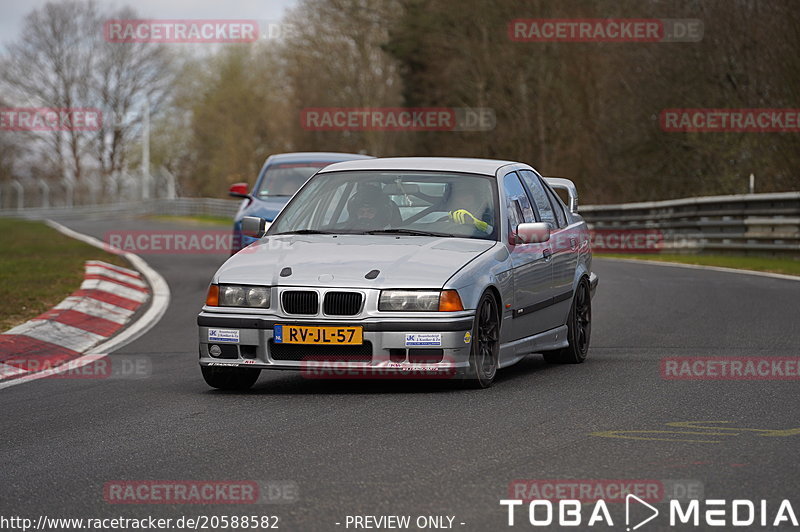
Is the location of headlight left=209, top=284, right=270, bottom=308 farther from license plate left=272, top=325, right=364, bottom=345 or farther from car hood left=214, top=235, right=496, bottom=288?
license plate left=272, top=325, right=364, bottom=345

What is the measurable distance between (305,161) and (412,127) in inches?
1444

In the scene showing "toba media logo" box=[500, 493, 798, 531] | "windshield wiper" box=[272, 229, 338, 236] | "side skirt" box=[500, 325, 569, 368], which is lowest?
"toba media logo" box=[500, 493, 798, 531]

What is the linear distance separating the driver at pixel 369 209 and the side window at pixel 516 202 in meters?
0.83

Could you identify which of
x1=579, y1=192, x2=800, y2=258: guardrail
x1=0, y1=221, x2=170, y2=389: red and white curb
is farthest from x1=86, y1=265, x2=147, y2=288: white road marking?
x1=579, y1=192, x2=800, y2=258: guardrail

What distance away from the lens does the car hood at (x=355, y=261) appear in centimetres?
786

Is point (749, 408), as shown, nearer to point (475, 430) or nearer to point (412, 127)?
point (475, 430)

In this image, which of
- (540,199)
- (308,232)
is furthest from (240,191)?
(308,232)

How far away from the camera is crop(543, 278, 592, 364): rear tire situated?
978 cm

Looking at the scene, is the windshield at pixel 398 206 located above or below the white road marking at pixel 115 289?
above

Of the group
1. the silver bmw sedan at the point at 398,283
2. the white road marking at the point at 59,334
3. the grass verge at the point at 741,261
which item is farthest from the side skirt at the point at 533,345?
the grass verge at the point at 741,261

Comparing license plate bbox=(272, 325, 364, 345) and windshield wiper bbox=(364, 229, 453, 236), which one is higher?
windshield wiper bbox=(364, 229, 453, 236)

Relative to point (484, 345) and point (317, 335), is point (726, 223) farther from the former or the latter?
point (317, 335)

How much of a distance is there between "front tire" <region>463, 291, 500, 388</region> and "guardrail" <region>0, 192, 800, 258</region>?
15.0m

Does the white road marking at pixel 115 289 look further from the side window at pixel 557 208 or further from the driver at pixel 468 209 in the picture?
the driver at pixel 468 209
